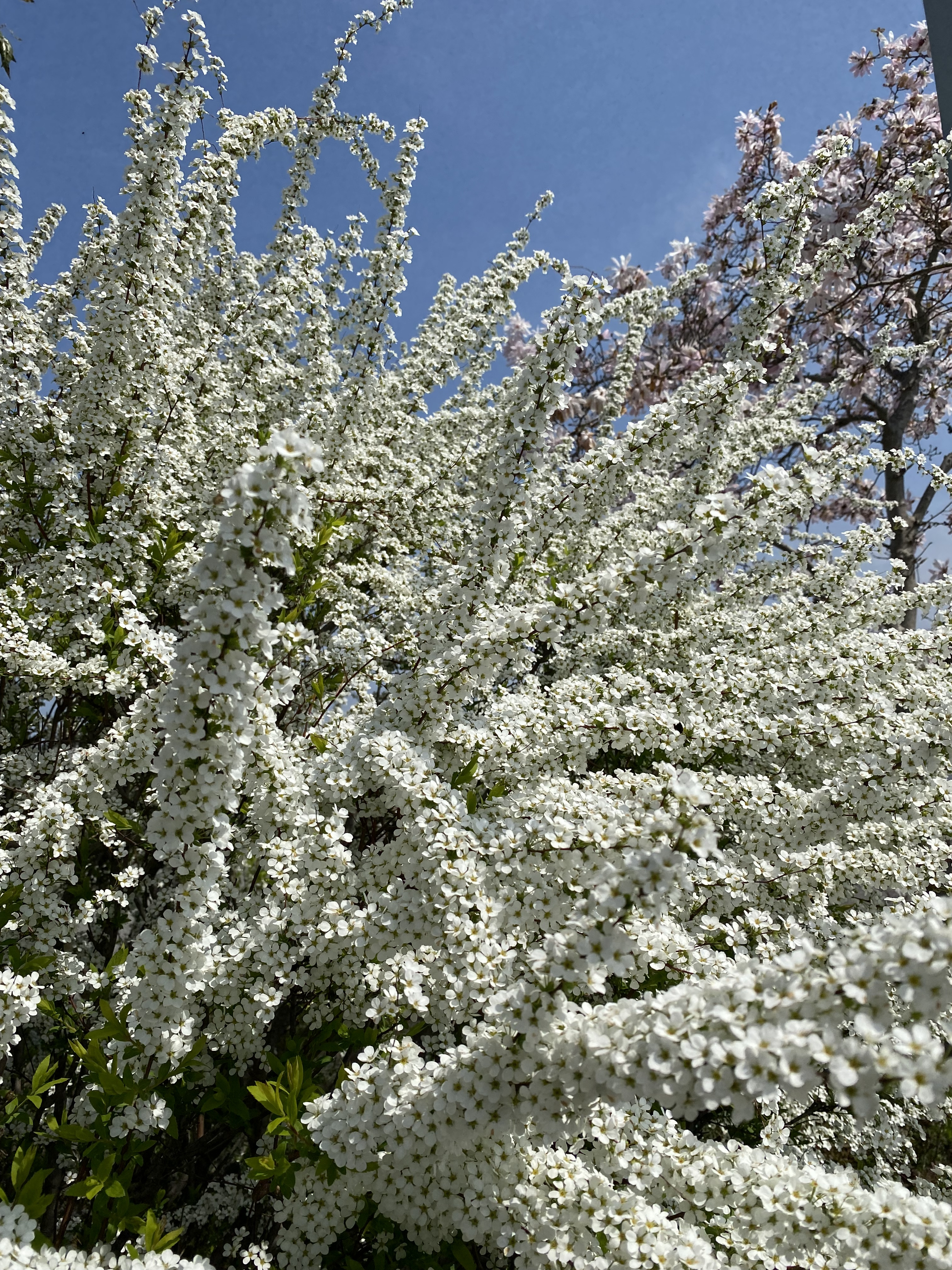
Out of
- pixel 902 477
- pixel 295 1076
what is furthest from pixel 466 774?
pixel 902 477

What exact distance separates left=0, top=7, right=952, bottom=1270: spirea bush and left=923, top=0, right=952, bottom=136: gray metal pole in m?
0.42

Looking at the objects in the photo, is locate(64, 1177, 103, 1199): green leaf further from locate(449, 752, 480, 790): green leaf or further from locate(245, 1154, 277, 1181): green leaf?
locate(449, 752, 480, 790): green leaf

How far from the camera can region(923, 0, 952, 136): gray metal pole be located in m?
6.13

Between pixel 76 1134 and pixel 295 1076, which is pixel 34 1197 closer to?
pixel 76 1134

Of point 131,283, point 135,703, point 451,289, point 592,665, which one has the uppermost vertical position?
point 451,289

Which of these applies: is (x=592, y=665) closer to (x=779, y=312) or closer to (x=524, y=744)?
(x=524, y=744)

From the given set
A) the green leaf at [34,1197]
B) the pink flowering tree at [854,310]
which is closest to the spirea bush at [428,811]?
the green leaf at [34,1197]

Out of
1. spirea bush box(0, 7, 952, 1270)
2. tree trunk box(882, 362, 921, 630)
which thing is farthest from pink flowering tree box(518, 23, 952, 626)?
spirea bush box(0, 7, 952, 1270)

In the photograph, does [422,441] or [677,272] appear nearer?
[422,441]

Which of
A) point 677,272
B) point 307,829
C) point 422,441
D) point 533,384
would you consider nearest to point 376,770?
point 307,829

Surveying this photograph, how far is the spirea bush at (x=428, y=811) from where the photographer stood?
2.40 meters

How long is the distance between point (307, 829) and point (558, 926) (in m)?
1.40

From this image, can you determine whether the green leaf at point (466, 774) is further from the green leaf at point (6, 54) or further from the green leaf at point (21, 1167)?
the green leaf at point (6, 54)

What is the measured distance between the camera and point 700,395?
5.38 meters
